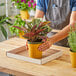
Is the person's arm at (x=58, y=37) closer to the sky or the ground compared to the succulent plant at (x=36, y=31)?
closer to the ground

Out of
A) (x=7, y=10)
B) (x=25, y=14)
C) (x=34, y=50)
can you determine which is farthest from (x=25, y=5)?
(x=34, y=50)

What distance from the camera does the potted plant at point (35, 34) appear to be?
1671 millimetres

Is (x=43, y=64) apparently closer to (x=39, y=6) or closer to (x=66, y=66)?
(x=66, y=66)

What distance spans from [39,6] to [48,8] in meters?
0.14

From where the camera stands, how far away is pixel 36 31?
167 cm

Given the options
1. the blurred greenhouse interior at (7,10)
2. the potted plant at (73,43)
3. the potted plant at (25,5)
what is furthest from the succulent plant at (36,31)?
A: the blurred greenhouse interior at (7,10)

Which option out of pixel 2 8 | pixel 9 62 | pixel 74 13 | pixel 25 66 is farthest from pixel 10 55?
pixel 2 8

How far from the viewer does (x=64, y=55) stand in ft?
6.25

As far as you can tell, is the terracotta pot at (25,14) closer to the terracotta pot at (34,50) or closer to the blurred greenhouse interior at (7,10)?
the blurred greenhouse interior at (7,10)

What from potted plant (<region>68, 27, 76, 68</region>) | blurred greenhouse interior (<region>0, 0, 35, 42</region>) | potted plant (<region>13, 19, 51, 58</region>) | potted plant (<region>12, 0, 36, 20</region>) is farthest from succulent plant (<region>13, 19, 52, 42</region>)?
A: blurred greenhouse interior (<region>0, 0, 35, 42</region>)

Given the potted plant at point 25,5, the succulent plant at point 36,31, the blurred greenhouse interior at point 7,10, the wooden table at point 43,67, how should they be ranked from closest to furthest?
the wooden table at point 43,67, the succulent plant at point 36,31, the potted plant at point 25,5, the blurred greenhouse interior at point 7,10

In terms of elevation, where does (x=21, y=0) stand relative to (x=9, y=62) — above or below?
above

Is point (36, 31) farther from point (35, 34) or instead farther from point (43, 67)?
point (43, 67)

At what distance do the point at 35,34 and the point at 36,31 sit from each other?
3 cm
